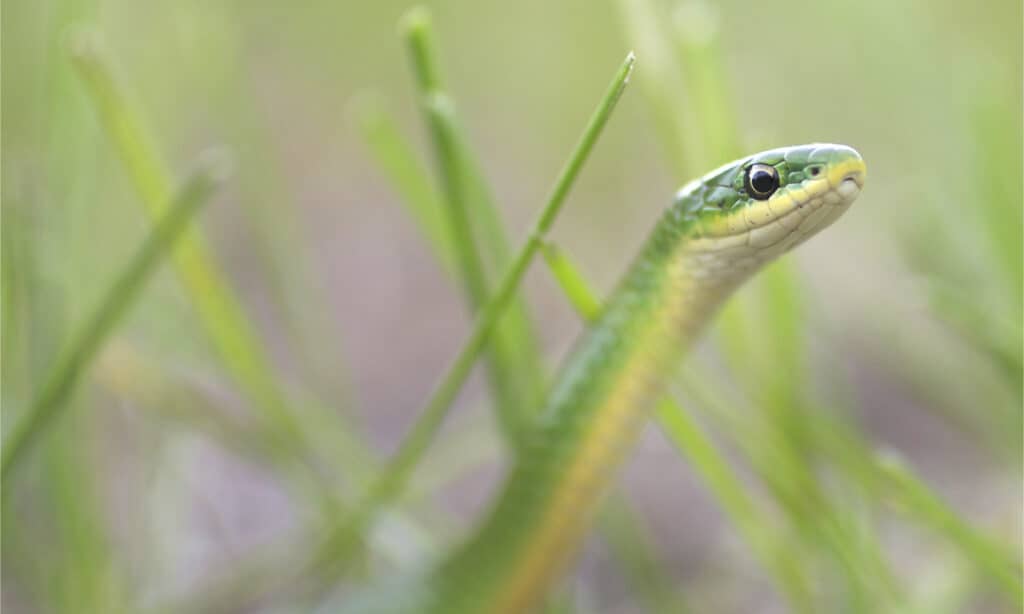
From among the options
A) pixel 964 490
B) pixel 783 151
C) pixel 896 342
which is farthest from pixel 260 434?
pixel 964 490

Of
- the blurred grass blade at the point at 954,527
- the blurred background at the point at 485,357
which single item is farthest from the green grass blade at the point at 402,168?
the blurred grass blade at the point at 954,527

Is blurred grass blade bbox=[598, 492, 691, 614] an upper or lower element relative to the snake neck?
lower

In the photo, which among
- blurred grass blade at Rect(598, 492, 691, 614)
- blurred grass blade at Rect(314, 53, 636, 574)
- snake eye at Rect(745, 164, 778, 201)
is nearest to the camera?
blurred grass blade at Rect(314, 53, 636, 574)

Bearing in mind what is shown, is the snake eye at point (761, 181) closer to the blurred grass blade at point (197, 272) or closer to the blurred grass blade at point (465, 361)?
the blurred grass blade at point (465, 361)

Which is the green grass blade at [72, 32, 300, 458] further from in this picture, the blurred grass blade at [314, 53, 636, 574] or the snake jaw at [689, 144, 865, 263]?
the snake jaw at [689, 144, 865, 263]

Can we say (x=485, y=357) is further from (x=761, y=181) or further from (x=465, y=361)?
(x=761, y=181)

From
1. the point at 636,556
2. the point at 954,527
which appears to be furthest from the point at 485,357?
the point at 954,527

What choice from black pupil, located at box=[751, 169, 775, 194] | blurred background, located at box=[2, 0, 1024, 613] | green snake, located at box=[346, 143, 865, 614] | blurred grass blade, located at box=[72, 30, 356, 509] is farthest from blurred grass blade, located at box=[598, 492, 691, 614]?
black pupil, located at box=[751, 169, 775, 194]
